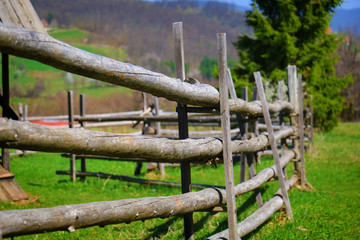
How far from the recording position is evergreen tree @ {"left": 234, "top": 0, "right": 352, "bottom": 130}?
54.3ft

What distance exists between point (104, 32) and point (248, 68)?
38248 millimetres

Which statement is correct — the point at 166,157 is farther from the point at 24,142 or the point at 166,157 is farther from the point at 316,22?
the point at 316,22

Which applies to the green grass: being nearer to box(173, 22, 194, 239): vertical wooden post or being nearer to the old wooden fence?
box(173, 22, 194, 239): vertical wooden post

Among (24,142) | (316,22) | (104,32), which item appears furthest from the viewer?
(104,32)

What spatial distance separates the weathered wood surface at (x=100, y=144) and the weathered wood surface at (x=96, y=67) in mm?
362

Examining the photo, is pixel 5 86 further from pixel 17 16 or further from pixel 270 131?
pixel 270 131

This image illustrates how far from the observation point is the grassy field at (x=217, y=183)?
441 centimetres

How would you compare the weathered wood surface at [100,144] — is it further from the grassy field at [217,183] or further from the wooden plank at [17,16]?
the wooden plank at [17,16]

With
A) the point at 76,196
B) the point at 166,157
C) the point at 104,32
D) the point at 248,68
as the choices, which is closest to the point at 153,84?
the point at 166,157

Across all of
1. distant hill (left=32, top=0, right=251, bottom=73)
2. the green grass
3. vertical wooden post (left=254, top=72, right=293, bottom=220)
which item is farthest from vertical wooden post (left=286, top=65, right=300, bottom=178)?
distant hill (left=32, top=0, right=251, bottom=73)

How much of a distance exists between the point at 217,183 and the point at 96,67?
19.1 feet

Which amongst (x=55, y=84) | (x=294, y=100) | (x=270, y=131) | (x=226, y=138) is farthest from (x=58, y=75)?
(x=226, y=138)

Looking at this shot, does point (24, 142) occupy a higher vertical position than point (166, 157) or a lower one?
higher

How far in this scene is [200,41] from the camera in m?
64.4
